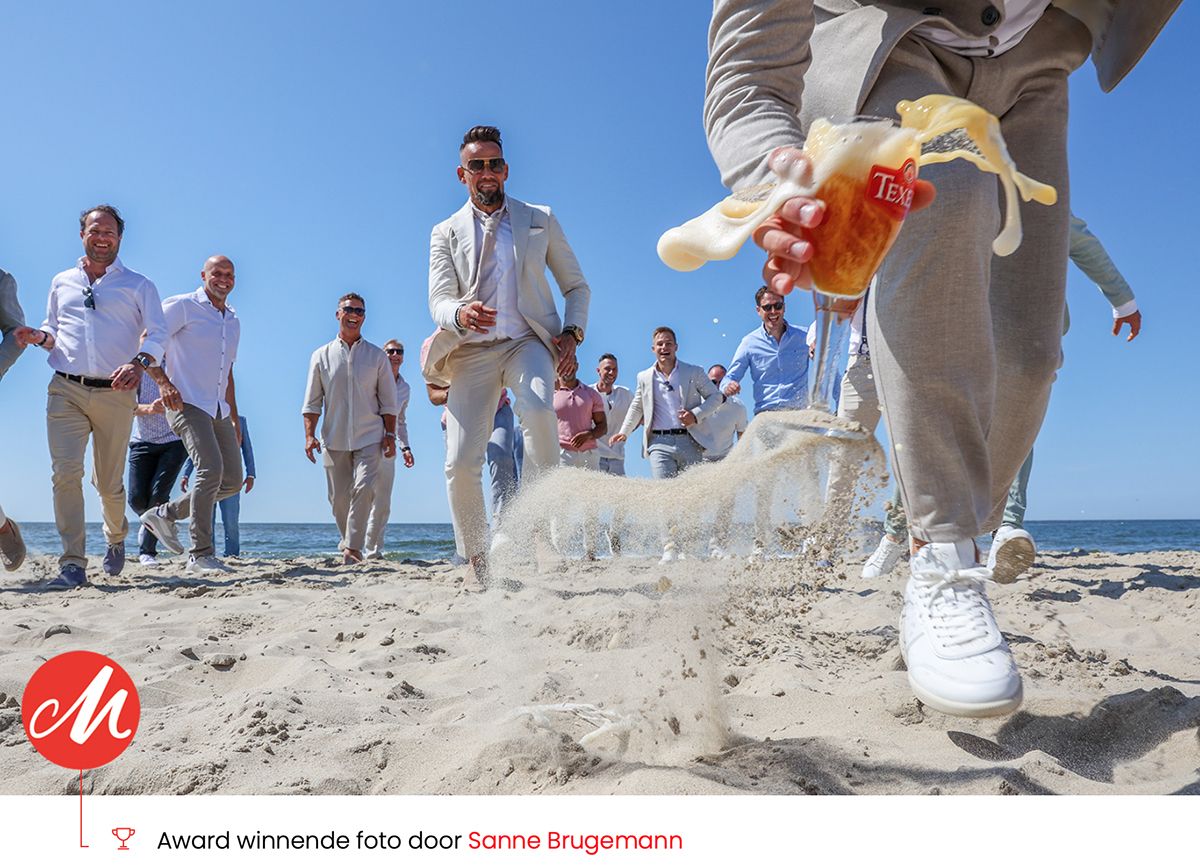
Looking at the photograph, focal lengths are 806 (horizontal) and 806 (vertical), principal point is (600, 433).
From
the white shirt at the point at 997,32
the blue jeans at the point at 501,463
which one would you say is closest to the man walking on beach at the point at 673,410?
the blue jeans at the point at 501,463

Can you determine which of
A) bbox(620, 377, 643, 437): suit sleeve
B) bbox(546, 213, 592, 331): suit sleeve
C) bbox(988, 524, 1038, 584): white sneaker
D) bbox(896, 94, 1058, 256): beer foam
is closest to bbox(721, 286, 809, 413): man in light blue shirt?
bbox(620, 377, 643, 437): suit sleeve

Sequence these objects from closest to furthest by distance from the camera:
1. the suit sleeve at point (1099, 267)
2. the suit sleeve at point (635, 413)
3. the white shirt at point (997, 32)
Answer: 1. the white shirt at point (997, 32)
2. the suit sleeve at point (1099, 267)
3. the suit sleeve at point (635, 413)

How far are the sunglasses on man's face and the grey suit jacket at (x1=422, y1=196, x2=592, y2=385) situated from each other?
18cm

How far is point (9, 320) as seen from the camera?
474cm

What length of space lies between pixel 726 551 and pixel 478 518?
2763 millimetres

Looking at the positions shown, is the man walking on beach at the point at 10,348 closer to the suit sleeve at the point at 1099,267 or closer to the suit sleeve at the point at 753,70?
the suit sleeve at the point at 753,70

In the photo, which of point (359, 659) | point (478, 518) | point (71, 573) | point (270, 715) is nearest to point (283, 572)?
point (71, 573)

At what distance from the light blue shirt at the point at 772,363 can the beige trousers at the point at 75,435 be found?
14.3 feet

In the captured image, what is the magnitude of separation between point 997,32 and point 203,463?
17.4 ft

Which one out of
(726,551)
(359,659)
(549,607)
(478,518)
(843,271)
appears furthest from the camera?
(478,518)

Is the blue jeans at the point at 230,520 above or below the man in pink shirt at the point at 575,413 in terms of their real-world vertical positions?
below

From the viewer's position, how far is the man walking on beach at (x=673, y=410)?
267 inches

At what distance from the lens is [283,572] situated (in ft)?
18.7

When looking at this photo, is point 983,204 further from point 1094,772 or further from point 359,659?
point 359,659
